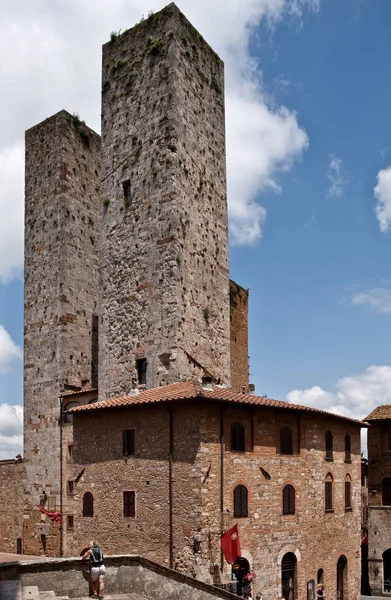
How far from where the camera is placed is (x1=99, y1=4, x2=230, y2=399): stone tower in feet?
89.6

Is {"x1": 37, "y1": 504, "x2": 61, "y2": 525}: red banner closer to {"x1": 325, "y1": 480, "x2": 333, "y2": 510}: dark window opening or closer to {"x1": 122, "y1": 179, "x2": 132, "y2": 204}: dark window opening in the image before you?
{"x1": 325, "y1": 480, "x2": 333, "y2": 510}: dark window opening

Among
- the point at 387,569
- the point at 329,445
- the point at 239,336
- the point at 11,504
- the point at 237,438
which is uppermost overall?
the point at 239,336

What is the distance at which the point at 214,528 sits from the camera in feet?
66.8

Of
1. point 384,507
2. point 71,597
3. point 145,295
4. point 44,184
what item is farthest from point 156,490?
point 384,507

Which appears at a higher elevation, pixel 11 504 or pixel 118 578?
pixel 118 578

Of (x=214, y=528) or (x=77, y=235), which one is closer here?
(x=214, y=528)

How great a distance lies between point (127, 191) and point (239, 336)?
39.7ft

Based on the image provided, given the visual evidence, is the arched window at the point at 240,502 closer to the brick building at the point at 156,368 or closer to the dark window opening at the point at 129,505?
the brick building at the point at 156,368

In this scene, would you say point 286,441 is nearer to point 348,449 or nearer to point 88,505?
point 348,449

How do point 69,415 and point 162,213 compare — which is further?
point 69,415

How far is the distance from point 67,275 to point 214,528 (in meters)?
16.5

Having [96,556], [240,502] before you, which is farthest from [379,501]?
[96,556]

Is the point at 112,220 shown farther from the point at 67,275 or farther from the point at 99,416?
the point at 99,416

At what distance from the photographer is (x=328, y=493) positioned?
2575 cm
